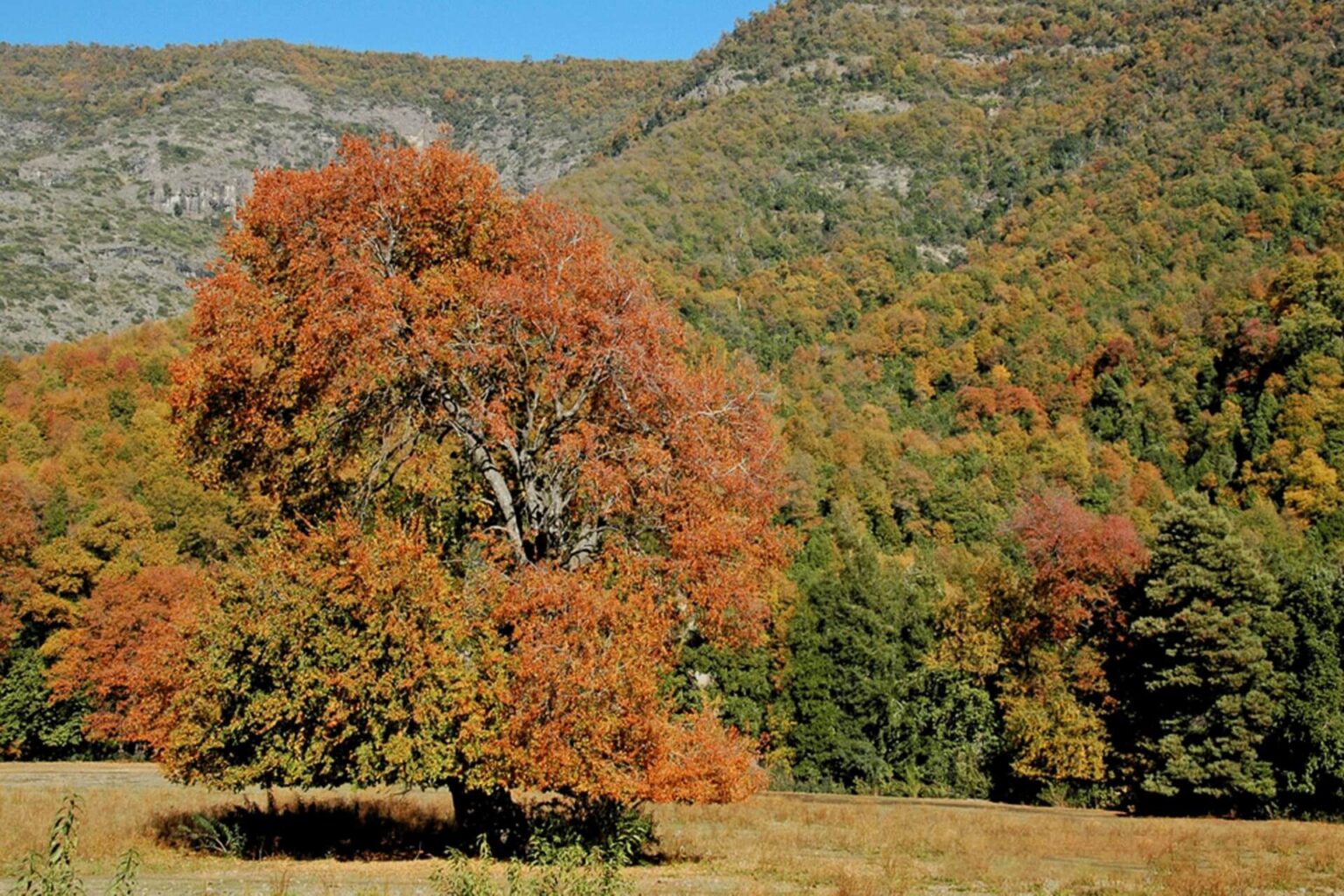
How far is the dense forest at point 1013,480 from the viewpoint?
45938mm

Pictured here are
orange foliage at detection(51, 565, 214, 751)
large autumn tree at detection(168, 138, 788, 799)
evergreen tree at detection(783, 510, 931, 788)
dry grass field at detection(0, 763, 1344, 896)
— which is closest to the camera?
dry grass field at detection(0, 763, 1344, 896)

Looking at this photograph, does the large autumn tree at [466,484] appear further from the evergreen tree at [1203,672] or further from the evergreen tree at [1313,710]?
the evergreen tree at [1313,710]

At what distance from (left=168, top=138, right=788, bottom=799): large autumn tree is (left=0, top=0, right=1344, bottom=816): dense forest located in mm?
2072

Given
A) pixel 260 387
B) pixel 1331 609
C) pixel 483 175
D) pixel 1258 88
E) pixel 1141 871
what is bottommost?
pixel 1141 871

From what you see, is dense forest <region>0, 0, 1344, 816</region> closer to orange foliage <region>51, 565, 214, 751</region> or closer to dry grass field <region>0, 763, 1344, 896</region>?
orange foliage <region>51, 565, 214, 751</region>

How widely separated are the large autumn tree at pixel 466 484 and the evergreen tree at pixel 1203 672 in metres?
29.2

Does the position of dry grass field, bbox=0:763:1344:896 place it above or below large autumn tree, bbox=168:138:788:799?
below

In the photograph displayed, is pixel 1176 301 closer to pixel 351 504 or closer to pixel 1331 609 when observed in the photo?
pixel 1331 609

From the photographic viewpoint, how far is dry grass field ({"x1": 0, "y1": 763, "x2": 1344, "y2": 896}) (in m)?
16.1

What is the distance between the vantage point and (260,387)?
2081cm

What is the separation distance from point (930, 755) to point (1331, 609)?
20952 mm

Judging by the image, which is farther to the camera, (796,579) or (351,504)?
(796,579)

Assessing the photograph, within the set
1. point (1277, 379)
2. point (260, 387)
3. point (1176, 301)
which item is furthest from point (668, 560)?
point (1176, 301)

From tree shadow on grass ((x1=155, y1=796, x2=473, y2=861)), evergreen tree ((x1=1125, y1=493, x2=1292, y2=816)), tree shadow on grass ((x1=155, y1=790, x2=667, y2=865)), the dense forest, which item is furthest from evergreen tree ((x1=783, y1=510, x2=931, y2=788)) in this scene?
tree shadow on grass ((x1=155, y1=790, x2=667, y2=865))
